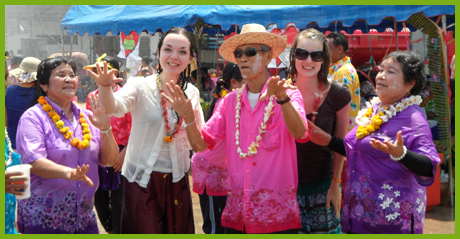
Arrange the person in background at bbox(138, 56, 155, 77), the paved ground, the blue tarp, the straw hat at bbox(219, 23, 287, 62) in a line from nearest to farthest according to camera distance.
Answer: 1. the straw hat at bbox(219, 23, 287, 62)
2. the paved ground
3. the blue tarp
4. the person in background at bbox(138, 56, 155, 77)

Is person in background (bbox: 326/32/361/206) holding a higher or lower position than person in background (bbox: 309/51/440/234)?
higher

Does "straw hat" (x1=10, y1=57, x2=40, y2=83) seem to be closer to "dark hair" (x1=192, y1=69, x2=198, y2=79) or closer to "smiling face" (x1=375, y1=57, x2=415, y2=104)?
"dark hair" (x1=192, y1=69, x2=198, y2=79)

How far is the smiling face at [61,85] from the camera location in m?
2.91

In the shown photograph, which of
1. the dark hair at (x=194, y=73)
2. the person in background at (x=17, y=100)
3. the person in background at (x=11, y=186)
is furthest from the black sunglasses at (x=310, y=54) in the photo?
the dark hair at (x=194, y=73)

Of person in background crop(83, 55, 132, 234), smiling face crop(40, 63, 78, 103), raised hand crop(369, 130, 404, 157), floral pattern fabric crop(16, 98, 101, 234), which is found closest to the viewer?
raised hand crop(369, 130, 404, 157)

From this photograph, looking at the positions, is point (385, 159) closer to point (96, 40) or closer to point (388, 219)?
point (388, 219)

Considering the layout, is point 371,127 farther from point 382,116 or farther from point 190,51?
point 190,51

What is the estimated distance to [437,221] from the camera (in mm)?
5297

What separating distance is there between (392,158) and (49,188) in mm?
2259

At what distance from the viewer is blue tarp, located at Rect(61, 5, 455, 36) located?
6.20 metres

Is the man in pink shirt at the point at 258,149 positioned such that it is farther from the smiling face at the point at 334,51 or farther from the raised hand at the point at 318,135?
the smiling face at the point at 334,51

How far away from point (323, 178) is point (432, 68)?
3.73 meters

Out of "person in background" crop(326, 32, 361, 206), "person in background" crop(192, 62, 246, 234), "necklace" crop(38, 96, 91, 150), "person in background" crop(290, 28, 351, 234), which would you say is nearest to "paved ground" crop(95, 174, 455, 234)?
"person in background" crop(192, 62, 246, 234)

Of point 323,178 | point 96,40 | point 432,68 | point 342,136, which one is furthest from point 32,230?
point 96,40
